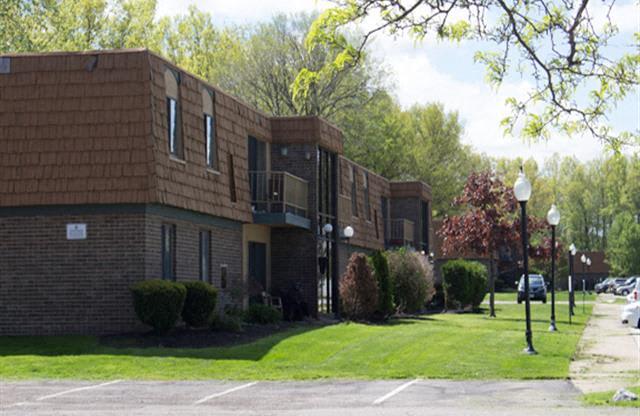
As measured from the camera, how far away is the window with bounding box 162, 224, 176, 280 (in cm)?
2400

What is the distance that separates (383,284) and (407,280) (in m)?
3.61

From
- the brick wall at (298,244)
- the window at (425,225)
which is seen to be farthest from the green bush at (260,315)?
the window at (425,225)

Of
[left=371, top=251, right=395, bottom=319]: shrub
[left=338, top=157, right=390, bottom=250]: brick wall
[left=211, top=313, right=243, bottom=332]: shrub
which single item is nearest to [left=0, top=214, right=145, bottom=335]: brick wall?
[left=211, top=313, right=243, bottom=332]: shrub

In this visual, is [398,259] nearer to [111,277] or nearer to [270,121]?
[270,121]

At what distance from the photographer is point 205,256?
26.5 metres

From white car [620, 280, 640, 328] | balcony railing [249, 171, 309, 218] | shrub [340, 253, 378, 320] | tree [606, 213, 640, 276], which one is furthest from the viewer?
tree [606, 213, 640, 276]

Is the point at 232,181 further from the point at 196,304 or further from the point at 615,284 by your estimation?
the point at 615,284

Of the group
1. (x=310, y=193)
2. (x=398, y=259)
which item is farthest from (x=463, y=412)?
(x=398, y=259)

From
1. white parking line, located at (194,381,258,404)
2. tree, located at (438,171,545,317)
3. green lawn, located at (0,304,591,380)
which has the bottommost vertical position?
white parking line, located at (194,381,258,404)

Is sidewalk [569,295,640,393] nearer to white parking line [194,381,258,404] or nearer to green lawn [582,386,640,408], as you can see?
green lawn [582,386,640,408]

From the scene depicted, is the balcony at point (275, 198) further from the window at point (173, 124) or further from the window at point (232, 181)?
the window at point (173, 124)

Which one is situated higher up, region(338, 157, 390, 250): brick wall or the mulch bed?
region(338, 157, 390, 250): brick wall

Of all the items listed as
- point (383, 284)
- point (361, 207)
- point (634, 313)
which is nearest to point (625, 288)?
point (361, 207)

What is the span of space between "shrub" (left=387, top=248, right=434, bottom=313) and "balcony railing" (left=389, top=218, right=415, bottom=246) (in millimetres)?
12554
